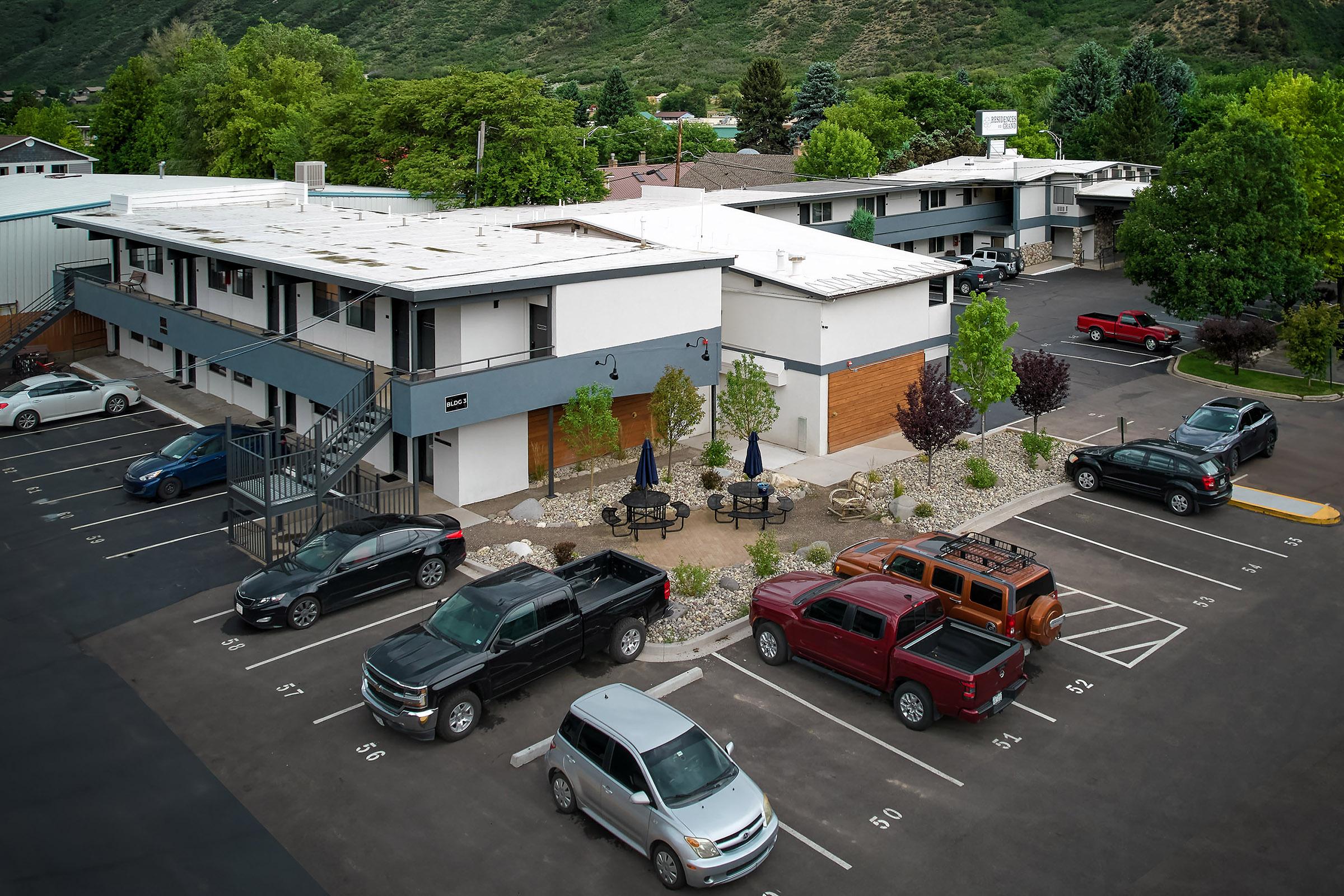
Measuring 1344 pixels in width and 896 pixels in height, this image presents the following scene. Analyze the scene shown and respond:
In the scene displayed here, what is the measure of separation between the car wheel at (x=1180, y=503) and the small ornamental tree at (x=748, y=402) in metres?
9.63

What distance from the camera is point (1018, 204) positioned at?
60.0 metres

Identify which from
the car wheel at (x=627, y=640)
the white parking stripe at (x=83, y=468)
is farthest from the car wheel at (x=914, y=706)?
the white parking stripe at (x=83, y=468)

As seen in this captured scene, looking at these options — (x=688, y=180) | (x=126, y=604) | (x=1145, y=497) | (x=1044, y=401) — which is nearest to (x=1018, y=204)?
(x=688, y=180)

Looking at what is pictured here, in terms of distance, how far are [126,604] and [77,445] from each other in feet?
40.4

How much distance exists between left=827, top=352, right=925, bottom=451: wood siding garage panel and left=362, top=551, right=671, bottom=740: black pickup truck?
42.1 ft

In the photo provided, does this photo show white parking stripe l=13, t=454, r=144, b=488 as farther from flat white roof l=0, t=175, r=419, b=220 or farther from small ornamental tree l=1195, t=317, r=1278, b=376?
small ornamental tree l=1195, t=317, r=1278, b=376

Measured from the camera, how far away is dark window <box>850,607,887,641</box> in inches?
687

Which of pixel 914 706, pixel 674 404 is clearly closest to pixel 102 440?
pixel 674 404

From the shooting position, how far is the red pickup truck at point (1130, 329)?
43.1 m

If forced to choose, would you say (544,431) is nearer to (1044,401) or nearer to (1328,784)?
(1044,401)

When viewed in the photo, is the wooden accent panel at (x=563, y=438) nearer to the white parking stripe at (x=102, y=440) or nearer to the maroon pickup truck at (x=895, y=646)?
the maroon pickup truck at (x=895, y=646)

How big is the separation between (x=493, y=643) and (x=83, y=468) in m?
18.2

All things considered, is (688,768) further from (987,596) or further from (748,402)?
(748,402)

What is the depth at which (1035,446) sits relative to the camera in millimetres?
29250
